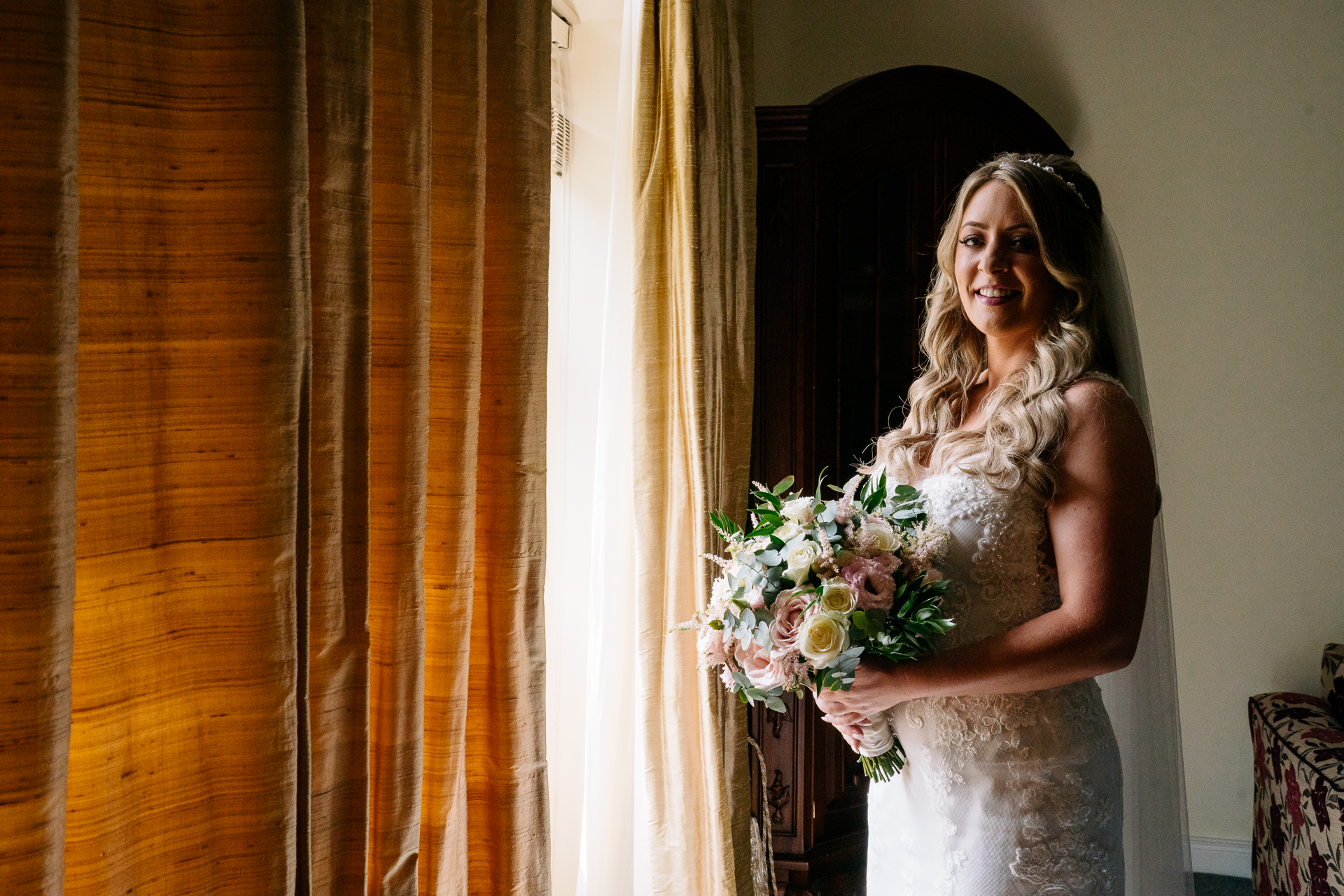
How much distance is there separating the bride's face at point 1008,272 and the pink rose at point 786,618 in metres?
0.72

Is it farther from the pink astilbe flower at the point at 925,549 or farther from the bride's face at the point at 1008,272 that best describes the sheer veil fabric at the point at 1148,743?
the pink astilbe flower at the point at 925,549

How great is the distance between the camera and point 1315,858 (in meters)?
2.39

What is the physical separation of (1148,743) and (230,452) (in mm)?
1787

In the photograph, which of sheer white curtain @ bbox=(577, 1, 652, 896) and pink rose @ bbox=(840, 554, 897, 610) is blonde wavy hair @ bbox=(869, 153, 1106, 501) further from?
sheer white curtain @ bbox=(577, 1, 652, 896)

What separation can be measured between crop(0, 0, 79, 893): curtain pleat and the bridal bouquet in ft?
3.24

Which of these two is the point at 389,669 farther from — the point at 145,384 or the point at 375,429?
the point at 145,384

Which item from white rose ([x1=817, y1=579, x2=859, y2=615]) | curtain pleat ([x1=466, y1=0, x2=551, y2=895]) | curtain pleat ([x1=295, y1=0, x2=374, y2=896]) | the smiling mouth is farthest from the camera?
the smiling mouth

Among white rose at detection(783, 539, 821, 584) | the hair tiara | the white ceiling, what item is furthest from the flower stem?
the white ceiling

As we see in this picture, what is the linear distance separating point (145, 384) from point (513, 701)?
69 centimetres

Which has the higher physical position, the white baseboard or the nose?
the nose

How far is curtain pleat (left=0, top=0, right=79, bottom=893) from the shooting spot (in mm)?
573

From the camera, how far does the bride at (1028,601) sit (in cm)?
142

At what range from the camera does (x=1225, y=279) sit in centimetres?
345

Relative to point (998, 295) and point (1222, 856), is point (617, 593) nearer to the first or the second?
point (998, 295)
